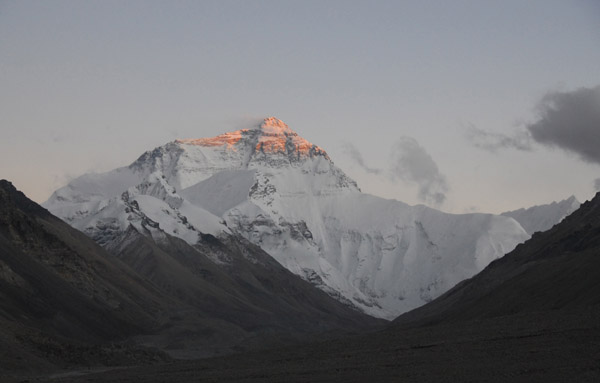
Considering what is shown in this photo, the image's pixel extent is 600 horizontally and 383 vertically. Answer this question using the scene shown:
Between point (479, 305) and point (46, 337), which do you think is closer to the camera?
point (46, 337)

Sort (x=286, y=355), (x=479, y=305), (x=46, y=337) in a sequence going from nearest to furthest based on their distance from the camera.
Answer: (x=286, y=355)
(x=46, y=337)
(x=479, y=305)

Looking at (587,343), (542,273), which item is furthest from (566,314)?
(542,273)

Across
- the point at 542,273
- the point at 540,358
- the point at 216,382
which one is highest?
the point at 542,273

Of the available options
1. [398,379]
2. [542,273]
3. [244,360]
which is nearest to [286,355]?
[244,360]

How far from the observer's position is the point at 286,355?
→ 350 feet

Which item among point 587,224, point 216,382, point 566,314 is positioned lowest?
point 216,382

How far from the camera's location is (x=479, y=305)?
501 feet

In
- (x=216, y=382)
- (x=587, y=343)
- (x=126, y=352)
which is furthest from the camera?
(x=126, y=352)

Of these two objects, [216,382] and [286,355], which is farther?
[286,355]

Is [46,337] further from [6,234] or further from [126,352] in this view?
[6,234]

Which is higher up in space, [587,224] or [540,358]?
[587,224]

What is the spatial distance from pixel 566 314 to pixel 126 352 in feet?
213

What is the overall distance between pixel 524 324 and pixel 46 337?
197 feet

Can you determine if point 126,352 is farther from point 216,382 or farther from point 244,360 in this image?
point 216,382
